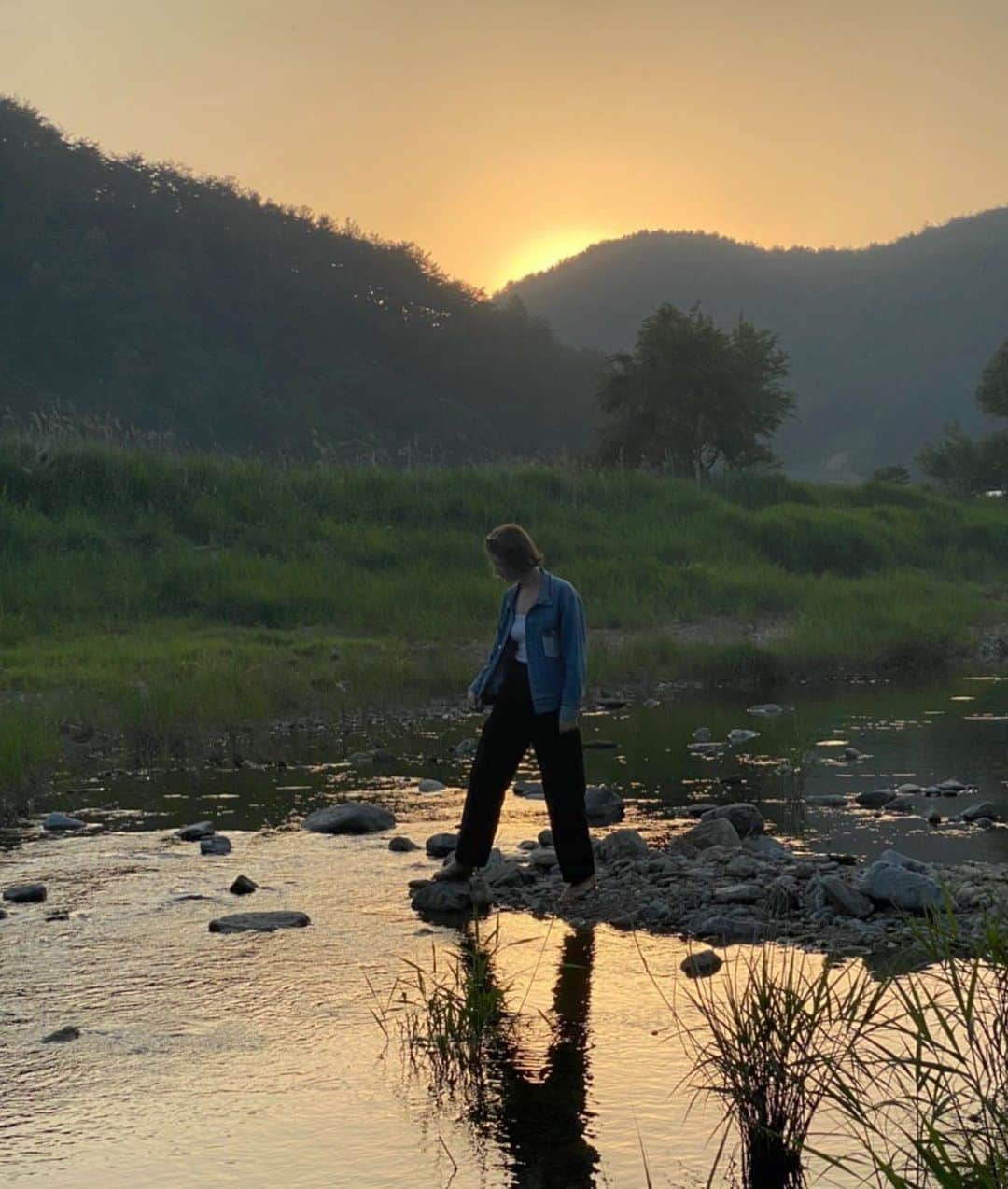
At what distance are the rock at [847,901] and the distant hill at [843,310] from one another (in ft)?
364

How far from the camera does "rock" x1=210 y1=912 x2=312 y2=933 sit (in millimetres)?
9719

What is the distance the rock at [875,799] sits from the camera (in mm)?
13922

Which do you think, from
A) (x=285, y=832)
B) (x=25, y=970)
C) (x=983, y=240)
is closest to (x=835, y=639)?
(x=285, y=832)

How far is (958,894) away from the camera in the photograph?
A: 966 centimetres

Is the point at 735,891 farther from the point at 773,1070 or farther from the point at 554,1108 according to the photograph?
the point at 773,1070

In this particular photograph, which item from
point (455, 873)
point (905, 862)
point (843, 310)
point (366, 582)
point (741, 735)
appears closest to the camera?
point (455, 873)

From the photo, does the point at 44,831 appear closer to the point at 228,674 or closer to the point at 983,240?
the point at 228,674

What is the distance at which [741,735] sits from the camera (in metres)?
18.4

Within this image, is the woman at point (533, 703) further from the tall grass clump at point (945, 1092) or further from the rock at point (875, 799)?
the rock at point (875, 799)

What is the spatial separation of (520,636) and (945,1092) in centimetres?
454

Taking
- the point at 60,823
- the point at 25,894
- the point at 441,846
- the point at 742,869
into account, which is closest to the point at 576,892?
the point at 742,869

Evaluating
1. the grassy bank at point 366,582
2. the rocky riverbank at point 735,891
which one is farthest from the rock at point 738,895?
the grassy bank at point 366,582

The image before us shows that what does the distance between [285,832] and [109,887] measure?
219 centimetres

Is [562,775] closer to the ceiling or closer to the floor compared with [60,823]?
closer to the ceiling
